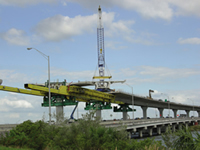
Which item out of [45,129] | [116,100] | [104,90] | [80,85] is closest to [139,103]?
[116,100]

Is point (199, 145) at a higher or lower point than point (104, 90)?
lower

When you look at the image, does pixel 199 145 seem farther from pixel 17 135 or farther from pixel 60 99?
pixel 60 99

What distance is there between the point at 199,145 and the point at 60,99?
218ft

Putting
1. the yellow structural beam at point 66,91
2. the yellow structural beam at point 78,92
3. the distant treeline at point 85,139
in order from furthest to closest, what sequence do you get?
the yellow structural beam at point 78,92, the yellow structural beam at point 66,91, the distant treeline at point 85,139

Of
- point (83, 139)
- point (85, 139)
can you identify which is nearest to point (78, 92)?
point (85, 139)

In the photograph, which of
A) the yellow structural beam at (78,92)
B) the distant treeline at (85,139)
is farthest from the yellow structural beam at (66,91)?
the distant treeline at (85,139)

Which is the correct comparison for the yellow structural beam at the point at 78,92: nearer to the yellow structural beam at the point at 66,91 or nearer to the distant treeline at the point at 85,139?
the yellow structural beam at the point at 66,91

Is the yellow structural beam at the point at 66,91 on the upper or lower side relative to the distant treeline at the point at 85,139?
upper

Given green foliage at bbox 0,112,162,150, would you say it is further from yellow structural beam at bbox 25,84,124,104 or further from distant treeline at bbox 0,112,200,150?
yellow structural beam at bbox 25,84,124,104

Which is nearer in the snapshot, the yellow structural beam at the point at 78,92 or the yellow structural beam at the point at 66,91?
the yellow structural beam at the point at 66,91

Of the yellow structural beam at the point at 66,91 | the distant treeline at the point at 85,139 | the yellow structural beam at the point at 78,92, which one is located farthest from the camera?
the yellow structural beam at the point at 78,92

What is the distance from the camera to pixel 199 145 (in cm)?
Result: 2052

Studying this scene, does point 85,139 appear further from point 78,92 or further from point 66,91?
point 78,92

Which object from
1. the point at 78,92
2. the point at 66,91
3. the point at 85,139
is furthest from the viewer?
the point at 78,92
